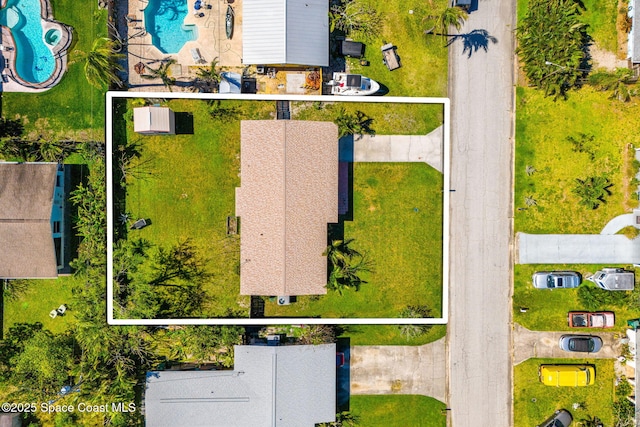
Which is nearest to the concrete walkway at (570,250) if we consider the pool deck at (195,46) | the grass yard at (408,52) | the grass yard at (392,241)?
the grass yard at (392,241)

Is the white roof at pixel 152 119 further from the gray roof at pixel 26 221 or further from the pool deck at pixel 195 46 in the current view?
the gray roof at pixel 26 221

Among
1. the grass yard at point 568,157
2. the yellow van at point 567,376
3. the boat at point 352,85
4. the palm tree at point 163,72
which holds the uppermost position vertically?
the palm tree at point 163,72

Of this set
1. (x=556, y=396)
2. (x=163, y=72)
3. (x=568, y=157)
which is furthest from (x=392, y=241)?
(x=163, y=72)

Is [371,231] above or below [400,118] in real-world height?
below

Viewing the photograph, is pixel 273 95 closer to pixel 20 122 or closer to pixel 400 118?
pixel 400 118

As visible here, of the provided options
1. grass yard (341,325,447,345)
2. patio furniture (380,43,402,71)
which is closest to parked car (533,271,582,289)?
grass yard (341,325,447,345)

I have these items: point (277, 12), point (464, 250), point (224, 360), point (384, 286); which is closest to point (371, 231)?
point (384, 286)

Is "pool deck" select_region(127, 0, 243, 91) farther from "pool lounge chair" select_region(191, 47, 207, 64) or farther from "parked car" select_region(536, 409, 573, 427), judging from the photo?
"parked car" select_region(536, 409, 573, 427)
